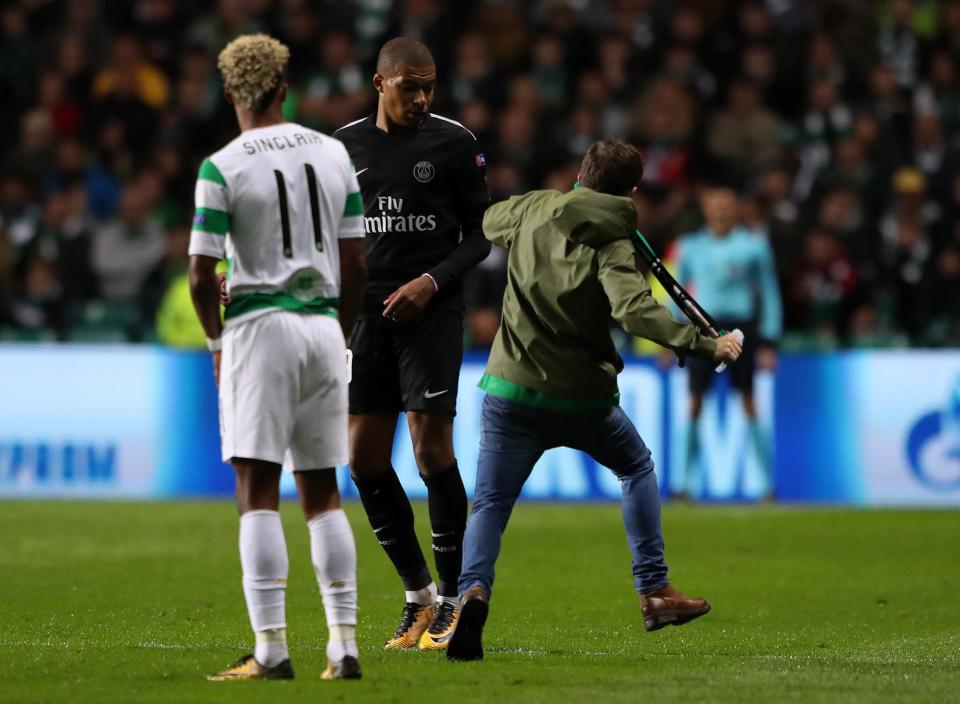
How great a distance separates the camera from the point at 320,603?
359 inches

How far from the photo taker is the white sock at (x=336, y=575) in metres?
6.14

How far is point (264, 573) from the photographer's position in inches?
237

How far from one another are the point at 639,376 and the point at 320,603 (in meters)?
6.57

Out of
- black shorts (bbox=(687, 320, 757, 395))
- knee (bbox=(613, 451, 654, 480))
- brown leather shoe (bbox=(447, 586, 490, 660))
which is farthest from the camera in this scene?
black shorts (bbox=(687, 320, 757, 395))

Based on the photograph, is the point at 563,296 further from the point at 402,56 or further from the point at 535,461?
the point at 402,56

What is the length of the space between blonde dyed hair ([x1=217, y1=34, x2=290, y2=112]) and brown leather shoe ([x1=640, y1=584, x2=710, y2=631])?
259 centimetres

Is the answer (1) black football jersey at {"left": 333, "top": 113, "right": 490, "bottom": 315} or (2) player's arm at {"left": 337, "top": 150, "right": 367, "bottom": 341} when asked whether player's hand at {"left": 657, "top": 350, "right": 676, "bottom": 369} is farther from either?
(2) player's arm at {"left": 337, "top": 150, "right": 367, "bottom": 341}

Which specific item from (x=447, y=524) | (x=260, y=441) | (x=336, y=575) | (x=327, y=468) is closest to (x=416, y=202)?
(x=447, y=524)

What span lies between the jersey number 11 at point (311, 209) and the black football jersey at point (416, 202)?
1.49 metres

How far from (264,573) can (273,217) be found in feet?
3.93

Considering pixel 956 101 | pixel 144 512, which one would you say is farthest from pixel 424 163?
pixel 956 101

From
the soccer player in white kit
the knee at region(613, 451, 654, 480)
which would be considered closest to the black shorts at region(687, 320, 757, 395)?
the knee at region(613, 451, 654, 480)

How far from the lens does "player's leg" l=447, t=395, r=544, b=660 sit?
691 centimetres

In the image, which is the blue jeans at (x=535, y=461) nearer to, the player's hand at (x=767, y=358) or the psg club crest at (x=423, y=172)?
the psg club crest at (x=423, y=172)
